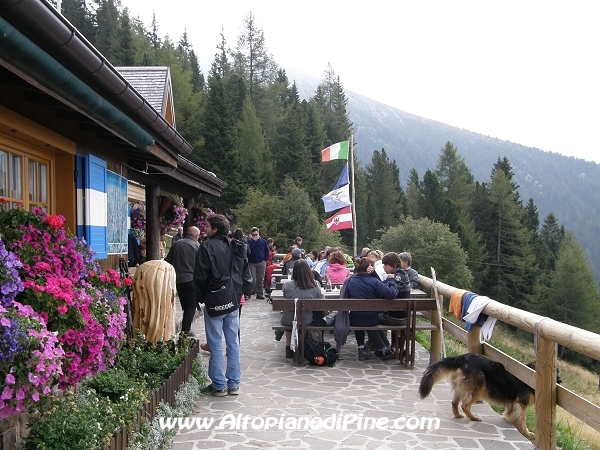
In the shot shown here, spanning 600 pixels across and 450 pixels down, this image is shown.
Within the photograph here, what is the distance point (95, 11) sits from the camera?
6178 cm

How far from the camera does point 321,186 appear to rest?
5650 centimetres

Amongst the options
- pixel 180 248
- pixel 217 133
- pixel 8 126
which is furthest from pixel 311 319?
pixel 217 133

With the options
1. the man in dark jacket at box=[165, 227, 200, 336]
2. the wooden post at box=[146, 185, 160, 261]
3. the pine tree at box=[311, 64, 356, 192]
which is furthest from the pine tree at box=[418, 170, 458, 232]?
the man in dark jacket at box=[165, 227, 200, 336]

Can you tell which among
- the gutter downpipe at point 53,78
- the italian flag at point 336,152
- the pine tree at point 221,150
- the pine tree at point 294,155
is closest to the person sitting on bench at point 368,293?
the gutter downpipe at point 53,78

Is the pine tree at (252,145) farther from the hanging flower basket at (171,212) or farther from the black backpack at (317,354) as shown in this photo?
the black backpack at (317,354)

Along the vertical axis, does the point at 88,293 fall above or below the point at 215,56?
below

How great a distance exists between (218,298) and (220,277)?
0.21 metres

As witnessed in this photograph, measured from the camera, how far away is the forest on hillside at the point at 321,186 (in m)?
45.5

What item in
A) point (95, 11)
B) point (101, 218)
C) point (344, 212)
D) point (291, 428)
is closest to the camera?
point (291, 428)

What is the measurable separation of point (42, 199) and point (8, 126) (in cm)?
107

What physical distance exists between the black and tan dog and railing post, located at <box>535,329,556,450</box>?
44cm

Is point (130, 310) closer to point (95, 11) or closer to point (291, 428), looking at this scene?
point (291, 428)

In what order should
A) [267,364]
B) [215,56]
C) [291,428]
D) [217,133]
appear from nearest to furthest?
[291,428]
[267,364]
[217,133]
[215,56]

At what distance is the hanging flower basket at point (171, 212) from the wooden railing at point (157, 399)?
672cm
